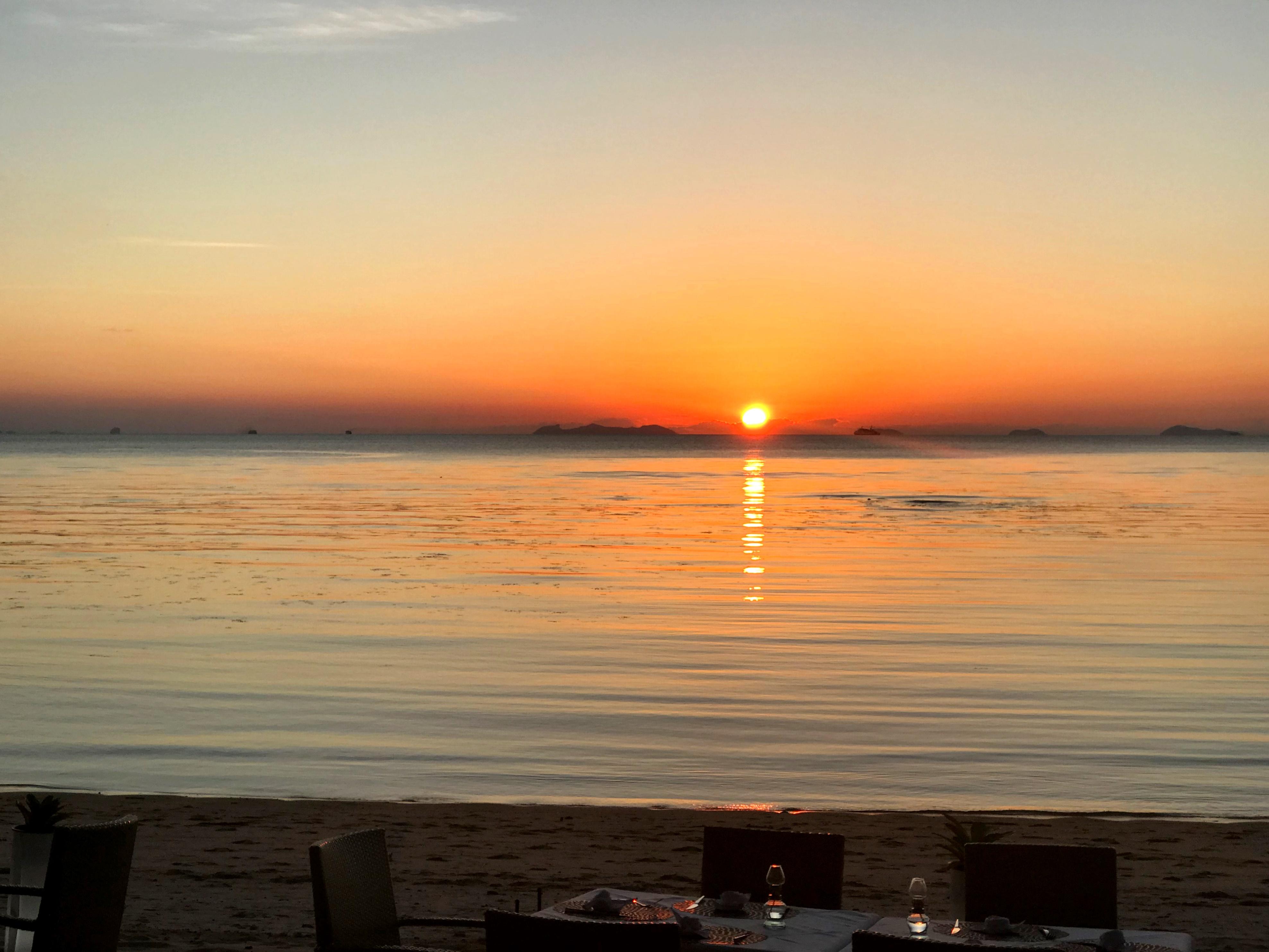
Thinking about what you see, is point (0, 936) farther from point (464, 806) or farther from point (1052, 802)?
point (1052, 802)

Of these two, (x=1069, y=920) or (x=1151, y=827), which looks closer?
(x=1069, y=920)

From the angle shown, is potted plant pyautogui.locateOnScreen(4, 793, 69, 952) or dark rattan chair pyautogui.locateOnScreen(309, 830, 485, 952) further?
potted plant pyautogui.locateOnScreen(4, 793, 69, 952)

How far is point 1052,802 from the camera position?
9531 millimetres

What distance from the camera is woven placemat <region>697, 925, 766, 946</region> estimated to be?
4.36 m

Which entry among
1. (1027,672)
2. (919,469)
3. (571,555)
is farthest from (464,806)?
(919,469)

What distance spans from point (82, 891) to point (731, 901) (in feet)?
7.22

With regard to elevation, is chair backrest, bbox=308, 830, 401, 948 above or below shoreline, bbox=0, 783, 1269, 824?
above

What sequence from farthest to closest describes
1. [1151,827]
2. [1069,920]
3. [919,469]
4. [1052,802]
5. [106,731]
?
[919,469]
[106,731]
[1052,802]
[1151,827]
[1069,920]

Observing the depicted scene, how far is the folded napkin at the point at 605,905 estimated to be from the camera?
181 inches

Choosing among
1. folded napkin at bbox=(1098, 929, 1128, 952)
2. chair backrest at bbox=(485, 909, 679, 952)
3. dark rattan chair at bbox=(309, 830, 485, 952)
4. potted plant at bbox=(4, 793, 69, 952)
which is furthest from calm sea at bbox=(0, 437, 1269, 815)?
chair backrest at bbox=(485, 909, 679, 952)

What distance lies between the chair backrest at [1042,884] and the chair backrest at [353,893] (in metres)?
2.04

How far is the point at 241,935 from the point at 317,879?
2.16 m

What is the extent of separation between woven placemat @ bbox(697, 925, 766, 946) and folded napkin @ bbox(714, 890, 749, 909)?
0.17m

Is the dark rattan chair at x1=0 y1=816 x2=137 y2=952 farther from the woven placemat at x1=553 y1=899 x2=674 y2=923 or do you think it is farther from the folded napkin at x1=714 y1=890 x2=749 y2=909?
the folded napkin at x1=714 y1=890 x2=749 y2=909
